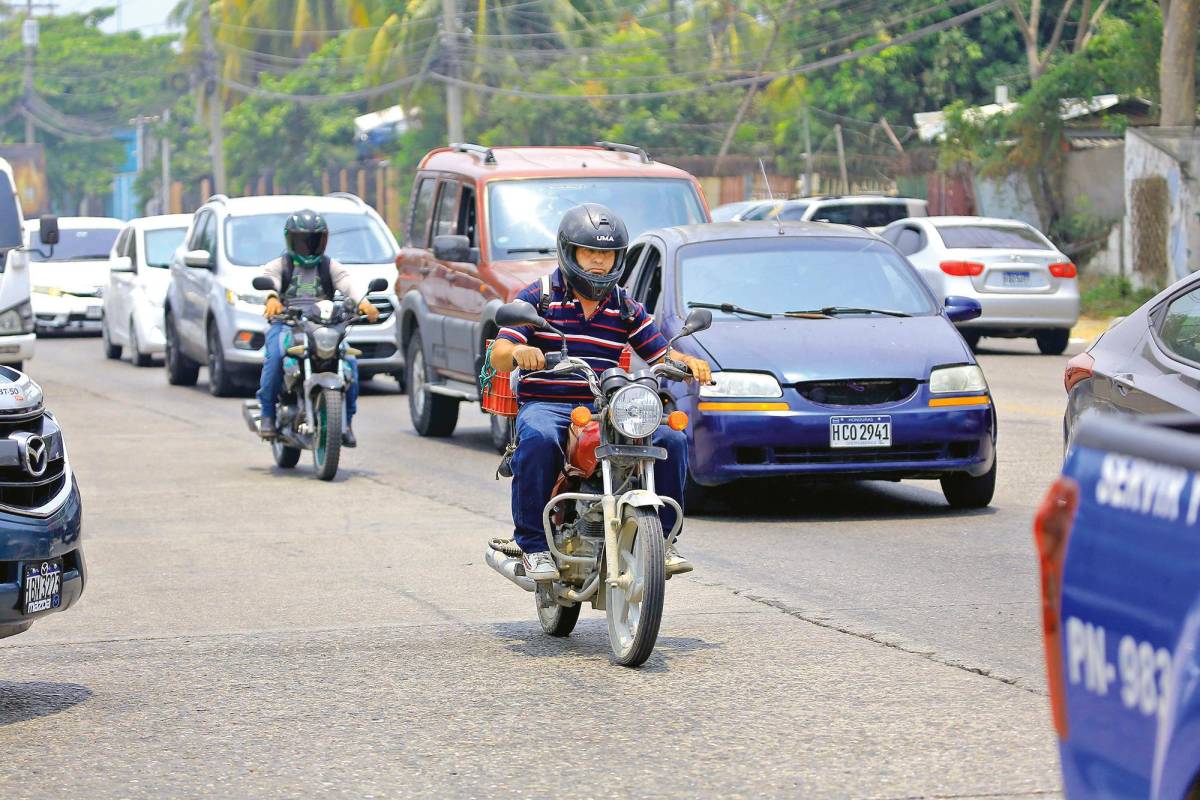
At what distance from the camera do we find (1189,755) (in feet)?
10.3

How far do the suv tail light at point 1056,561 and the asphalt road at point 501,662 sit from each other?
1829 millimetres

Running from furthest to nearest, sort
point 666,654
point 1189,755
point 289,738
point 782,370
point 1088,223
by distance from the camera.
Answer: point 1088,223, point 782,370, point 666,654, point 289,738, point 1189,755

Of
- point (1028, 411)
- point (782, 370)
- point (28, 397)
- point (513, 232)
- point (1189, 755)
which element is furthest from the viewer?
point (1028, 411)

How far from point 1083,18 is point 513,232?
2512 cm

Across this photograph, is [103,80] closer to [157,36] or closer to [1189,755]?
[157,36]

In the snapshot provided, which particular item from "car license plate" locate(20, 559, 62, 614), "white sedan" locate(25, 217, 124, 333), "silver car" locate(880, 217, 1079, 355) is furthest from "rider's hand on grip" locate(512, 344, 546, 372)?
"white sedan" locate(25, 217, 124, 333)

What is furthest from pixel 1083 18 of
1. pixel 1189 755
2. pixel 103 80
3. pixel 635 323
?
pixel 103 80

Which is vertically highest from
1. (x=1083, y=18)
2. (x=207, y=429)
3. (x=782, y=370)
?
(x=1083, y=18)

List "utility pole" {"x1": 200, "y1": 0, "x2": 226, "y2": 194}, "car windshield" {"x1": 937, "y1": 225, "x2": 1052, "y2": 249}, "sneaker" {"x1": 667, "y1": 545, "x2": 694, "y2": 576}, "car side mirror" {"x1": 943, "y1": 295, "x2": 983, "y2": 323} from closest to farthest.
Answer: "sneaker" {"x1": 667, "y1": 545, "x2": 694, "y2": 576}
"car side mirror" {"x1": 943, "y1": 295, "x2": 983, "y2": 323}
"car windshield" {"x1": 937, "y1": 225, "x2": 1052, "y2": 249}
"utility pole" {"x1": 200, "y1": 0, "x2": 226, "y2": 194}

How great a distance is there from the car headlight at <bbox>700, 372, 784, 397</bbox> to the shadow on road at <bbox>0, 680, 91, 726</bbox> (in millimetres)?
4671

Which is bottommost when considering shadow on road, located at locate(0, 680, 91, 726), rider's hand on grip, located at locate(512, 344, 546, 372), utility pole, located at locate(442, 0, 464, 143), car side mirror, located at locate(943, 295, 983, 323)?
shadow on road, located at locate(0, 680, 91, 726)

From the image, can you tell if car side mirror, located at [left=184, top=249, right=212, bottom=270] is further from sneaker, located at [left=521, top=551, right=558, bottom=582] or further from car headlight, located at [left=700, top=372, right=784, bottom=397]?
sneaker, located at [left=521, top=551, right=558, bottom=582]

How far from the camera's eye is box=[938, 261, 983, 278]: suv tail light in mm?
22766

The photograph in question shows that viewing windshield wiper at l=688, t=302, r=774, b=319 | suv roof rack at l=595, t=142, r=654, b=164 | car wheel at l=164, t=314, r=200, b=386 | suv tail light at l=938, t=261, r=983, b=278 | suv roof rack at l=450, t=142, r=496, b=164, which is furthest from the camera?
suv tail light at l=938, t=261, r=983, b=278
